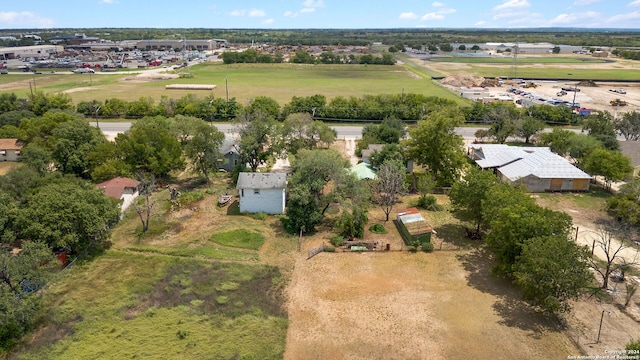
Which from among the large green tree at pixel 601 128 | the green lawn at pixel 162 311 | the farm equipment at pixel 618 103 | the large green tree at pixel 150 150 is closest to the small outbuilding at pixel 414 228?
the green lawn at pixel 162 311

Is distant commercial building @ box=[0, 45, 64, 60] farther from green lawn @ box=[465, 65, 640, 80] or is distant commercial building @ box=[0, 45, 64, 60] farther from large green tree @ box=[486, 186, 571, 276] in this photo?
large green tree @ box=[486, 186, 571, 276]

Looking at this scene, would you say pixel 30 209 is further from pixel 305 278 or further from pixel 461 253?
pixel 461 253

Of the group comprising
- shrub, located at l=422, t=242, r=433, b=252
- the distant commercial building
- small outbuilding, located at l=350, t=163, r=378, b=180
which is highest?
the distant commercial building

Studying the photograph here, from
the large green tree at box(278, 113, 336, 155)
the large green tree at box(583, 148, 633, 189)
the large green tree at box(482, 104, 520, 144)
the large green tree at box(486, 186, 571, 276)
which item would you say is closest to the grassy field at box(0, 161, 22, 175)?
the large green tree at box(278, 113, 336, 155)

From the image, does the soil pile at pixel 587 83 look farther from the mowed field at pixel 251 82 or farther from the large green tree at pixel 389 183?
the large green tree at pixel 389 183

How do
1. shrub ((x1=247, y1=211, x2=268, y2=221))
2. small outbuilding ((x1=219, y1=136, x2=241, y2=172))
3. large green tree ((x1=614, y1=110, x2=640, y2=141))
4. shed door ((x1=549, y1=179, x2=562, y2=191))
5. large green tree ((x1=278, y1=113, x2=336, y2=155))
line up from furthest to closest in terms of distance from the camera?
large green tree ((x1=614, y1=110, x2=640, y2=141))
small outbuilding ((x1=219, y1=136, x2=241, y2=172))
large green tree ((x1=278, y1=113, x2=336, y2=155))
shed door ((x1=549, y1=179, x2=562, y2=191))
shrub ((x1=247, y1=211, x2=268, y2=221))

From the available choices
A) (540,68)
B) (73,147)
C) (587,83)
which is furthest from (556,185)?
(540,68)
